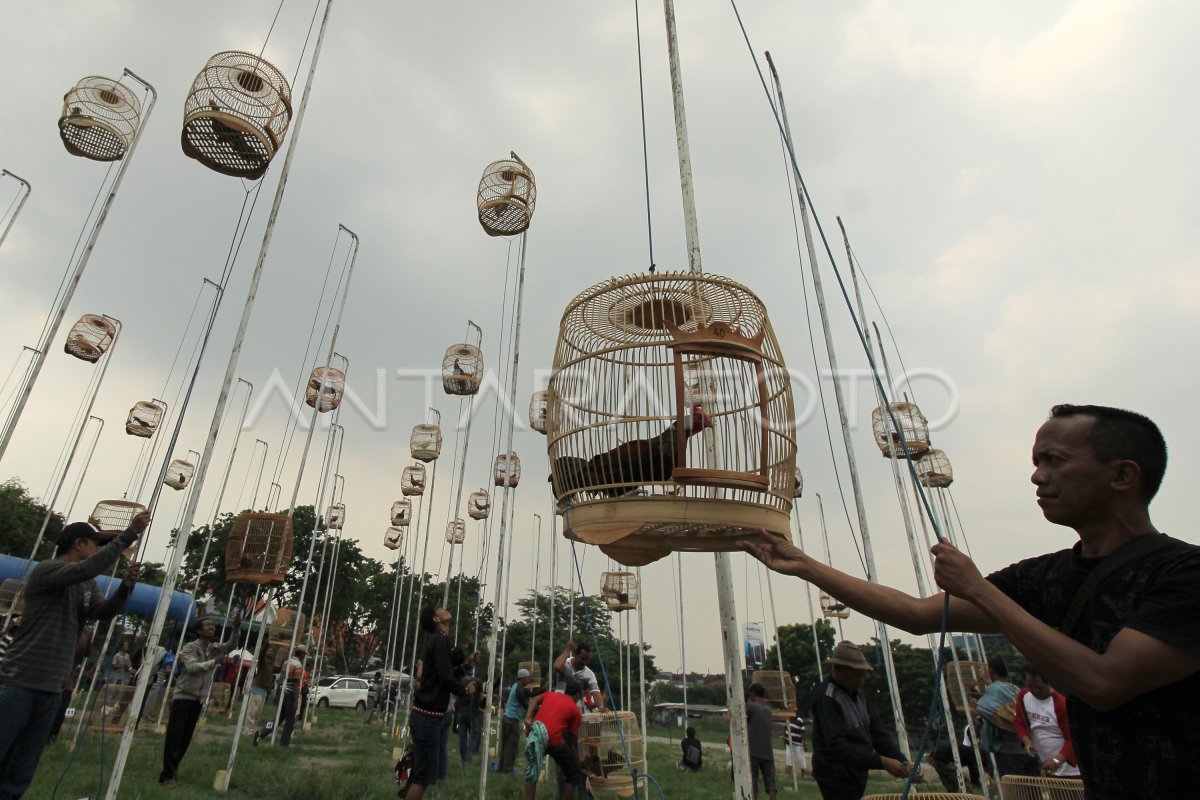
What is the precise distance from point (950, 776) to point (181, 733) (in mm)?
9222

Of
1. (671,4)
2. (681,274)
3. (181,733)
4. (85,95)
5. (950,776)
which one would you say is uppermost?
(85,95)

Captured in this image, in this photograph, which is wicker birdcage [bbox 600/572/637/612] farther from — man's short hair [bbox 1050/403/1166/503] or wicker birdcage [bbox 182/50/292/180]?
man's short hair [bbox 1050/403/1166/503]

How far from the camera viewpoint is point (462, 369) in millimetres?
10453

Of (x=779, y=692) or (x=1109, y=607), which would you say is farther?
(x=779, y=692)

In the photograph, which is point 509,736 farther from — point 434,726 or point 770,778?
point 434,726

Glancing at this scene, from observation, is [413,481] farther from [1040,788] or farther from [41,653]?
[1040,788]

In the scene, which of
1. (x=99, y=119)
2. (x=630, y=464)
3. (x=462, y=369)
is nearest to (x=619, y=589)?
(x=462, y=369)

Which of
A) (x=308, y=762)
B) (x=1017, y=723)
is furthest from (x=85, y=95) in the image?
(x=1017, y=723)

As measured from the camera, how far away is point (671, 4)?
4.24 metres

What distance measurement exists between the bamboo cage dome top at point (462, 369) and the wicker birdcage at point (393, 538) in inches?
397

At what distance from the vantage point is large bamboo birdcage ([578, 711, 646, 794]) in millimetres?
6598

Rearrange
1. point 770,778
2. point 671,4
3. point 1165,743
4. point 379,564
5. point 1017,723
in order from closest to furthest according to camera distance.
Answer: point 1165,743 → point 671,4 → point 1017,723 → point 770,778 → point 379,564

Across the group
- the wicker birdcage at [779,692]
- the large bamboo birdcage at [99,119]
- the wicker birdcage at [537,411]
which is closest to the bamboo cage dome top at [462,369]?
the wicker birdcage at [537,411]

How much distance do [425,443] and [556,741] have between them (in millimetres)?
7619
